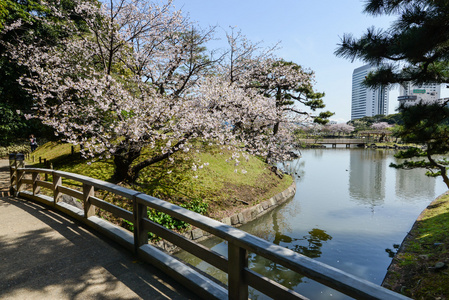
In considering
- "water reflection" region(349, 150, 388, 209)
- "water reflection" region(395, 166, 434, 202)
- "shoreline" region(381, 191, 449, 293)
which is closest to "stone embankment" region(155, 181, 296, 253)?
"water reflection" region(349, 150, 388, 209)

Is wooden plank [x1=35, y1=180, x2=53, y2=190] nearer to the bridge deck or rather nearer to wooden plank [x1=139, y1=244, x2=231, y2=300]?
the bridge deck

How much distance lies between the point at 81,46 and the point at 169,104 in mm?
4718

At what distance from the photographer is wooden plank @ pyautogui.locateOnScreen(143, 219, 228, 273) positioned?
2359 mm

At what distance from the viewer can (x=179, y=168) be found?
1079 centimetres

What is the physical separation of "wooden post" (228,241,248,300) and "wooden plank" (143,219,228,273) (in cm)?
9

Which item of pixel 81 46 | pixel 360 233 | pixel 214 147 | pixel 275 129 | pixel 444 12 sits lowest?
pixel 360 233

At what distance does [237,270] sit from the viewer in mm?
2160

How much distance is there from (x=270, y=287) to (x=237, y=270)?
33cm

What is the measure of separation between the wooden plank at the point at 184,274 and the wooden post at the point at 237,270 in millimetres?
213

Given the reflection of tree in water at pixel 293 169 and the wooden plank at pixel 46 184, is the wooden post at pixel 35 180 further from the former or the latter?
the reflection of tree in water at pixel 293 169

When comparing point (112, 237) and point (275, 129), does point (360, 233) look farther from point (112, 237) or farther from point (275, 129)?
point (275, 129)

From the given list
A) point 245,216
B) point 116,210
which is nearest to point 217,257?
point 116,210

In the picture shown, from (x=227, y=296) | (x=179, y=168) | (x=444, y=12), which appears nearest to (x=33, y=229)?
(x=227, y=296)

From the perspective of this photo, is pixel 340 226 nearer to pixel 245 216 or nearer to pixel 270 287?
pixel 245 216
